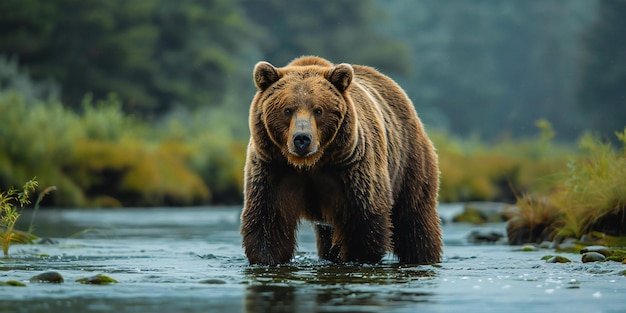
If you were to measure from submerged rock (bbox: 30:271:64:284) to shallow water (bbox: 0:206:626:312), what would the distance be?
0.32 feet

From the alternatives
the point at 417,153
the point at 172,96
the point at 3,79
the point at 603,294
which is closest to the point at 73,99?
the point at 172,96

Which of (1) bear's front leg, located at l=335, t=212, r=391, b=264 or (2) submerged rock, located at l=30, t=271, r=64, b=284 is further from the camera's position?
(1) bear's front leg, located at l=335, t=212, r=391, b=264

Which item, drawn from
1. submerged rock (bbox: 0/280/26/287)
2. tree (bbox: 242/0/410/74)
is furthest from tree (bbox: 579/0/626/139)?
submerged rock (bbox: 0/280/26/287)

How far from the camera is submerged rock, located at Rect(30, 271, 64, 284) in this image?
712cm

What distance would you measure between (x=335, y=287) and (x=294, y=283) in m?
0.33

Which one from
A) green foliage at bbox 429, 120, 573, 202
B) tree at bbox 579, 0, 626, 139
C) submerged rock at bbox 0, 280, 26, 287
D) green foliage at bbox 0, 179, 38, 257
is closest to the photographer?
submerged rock at bbox 0, 280, 26, 287

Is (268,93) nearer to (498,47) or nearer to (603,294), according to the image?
(603,294)

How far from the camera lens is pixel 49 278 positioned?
23.4 ft

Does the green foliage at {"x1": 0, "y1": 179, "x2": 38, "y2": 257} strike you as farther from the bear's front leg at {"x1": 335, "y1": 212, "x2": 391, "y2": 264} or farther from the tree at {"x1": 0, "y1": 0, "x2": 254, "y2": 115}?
the tree at {"x1": 0, "y1": 0, "x2": 254, "y2": 115}

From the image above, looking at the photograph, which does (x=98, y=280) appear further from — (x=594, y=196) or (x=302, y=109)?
(x=594, y=196)

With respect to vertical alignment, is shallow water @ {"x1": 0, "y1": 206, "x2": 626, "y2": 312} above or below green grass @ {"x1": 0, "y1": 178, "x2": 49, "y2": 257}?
below

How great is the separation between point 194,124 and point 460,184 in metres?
8.22

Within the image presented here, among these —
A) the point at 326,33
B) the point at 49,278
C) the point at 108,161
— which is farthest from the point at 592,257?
the point at 326,33

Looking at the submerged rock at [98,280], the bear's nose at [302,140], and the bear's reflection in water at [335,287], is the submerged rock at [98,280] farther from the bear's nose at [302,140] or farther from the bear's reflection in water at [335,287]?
the bear's nose at [302,140]
